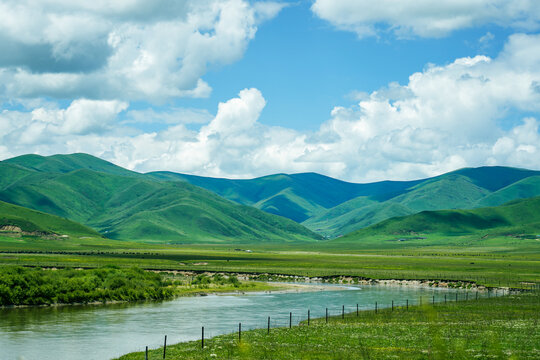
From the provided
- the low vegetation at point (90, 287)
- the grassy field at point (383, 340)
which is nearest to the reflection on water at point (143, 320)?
the low vegetation at point (90, 287)

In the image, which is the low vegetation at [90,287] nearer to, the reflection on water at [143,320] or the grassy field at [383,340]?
the reflection on water at [143,320]

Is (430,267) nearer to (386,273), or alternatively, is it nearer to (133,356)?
(386,273)

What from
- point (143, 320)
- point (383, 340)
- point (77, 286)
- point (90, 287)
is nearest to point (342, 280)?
point (90, 287)

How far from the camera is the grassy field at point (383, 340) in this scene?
1460 inches

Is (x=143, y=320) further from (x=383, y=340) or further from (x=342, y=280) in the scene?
(x=342, y=280)

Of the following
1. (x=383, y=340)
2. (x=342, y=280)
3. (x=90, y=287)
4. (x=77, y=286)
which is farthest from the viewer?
(x=342, y=280)

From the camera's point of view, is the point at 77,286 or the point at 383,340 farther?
the point at 77,286

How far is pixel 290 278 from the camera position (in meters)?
128

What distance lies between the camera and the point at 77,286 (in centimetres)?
8050

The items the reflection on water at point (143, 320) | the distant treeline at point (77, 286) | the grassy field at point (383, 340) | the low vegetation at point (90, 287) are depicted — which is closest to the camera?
the grassy field at point (383, 340)

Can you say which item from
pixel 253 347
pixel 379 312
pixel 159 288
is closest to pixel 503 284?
pixel 379 312

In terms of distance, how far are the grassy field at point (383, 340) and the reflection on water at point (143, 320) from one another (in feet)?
20.4

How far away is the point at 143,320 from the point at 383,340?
3034 centimetres

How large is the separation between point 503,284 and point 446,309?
4837cm
